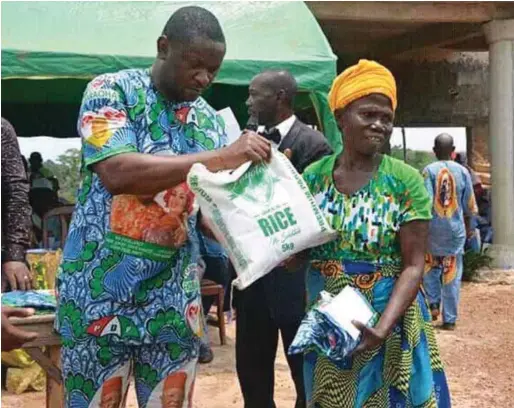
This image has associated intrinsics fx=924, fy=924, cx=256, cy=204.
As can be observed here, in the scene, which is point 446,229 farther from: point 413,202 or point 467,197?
point 413,202

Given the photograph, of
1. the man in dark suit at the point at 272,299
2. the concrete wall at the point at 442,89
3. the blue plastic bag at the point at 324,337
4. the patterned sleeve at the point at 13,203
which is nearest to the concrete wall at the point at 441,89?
the concrete wall at the point at 442,89

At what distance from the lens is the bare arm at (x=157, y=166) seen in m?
2.23

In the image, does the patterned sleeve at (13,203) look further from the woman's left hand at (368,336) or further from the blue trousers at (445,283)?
the blue trousers at (445,283)

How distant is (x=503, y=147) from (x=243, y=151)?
9.16 meters

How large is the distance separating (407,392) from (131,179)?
3.37ft

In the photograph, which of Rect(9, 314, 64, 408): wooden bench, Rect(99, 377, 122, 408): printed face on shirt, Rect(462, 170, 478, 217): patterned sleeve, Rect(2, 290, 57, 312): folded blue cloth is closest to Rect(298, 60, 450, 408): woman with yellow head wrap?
Rect(99, 377, 122, 408): printed face on shirt

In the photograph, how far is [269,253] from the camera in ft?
7.63

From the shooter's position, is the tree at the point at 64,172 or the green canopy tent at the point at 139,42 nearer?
the green canopy tent at the point at 139,42

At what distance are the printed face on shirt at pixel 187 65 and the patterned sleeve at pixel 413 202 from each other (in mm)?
666

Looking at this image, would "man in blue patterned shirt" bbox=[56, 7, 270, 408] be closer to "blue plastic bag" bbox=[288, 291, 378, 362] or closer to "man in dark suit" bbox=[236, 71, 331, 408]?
"blue plastic bag" bbox=[288, 291, 378, 362]

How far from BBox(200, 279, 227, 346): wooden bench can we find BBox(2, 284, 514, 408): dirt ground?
11 cm

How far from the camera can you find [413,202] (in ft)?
8.56

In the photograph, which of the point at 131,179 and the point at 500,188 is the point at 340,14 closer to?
the point at 500,188

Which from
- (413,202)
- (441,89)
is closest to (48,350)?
(413,202)
